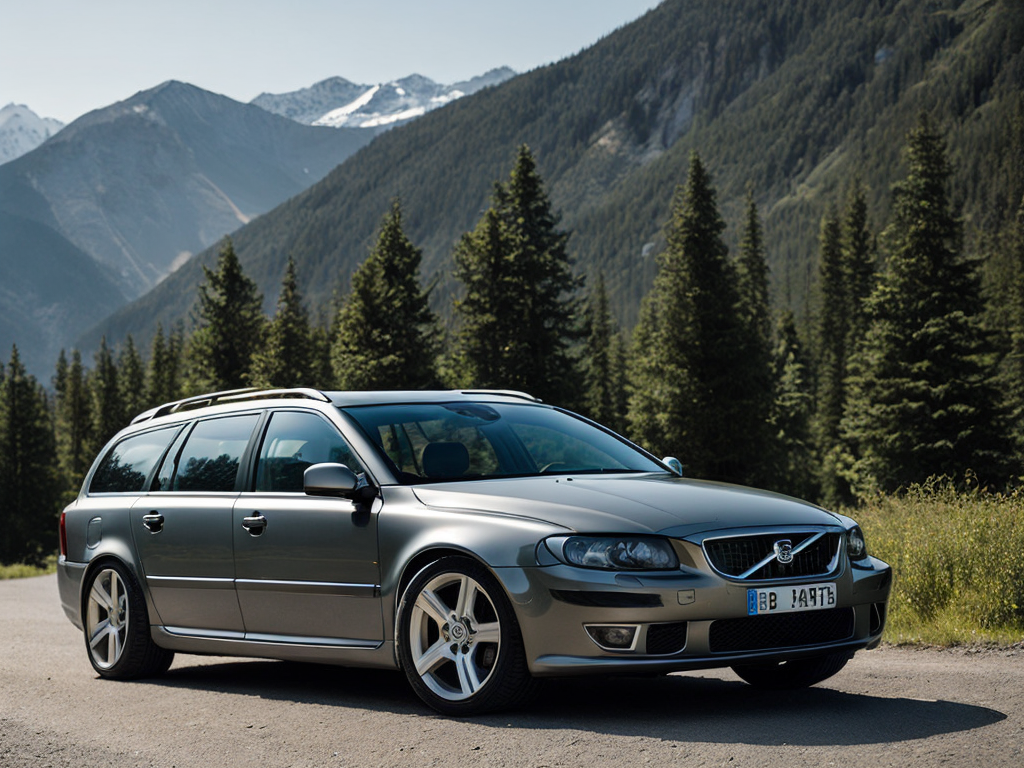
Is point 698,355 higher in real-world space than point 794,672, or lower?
higher

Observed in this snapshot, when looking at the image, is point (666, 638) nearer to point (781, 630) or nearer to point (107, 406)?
Answer: point (781, 630)

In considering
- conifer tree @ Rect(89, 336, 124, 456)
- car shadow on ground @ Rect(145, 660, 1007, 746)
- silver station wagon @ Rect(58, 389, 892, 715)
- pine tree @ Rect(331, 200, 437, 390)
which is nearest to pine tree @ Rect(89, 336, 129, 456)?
conifer tree @ Rect(89, 336, 124, 456)

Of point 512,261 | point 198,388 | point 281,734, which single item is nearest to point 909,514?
point 281,734

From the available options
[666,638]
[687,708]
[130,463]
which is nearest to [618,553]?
[666,638]

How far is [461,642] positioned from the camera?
18.9 feet

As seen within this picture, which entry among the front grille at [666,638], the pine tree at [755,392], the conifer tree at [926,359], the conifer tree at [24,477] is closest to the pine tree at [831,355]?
the pine tree at [755,392]

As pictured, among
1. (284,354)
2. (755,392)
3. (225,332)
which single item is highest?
(225,332)

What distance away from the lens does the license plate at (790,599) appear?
17.9 feet

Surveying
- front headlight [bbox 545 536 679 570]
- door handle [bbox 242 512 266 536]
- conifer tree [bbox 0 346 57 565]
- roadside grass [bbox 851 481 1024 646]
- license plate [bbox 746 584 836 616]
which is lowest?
conifer tree [bbox 0 346 57 565]

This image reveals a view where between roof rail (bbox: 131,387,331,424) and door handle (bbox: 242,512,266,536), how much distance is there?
761 mm

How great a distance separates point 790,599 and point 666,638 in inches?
25.3

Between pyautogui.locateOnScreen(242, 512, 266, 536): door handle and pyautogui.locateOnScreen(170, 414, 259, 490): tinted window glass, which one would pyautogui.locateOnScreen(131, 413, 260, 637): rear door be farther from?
pyautogui.locateOnScreen(242, 512, 266, 536): door handle

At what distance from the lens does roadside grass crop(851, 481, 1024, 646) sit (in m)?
8.62

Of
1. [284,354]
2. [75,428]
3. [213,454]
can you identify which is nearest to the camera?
[213,454]
